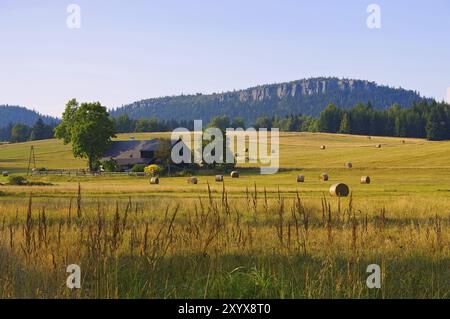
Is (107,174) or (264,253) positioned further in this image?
(107,174)

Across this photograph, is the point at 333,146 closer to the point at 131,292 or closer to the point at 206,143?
the point at 206,143

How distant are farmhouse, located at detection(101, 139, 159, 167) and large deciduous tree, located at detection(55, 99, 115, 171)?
23.7 feet

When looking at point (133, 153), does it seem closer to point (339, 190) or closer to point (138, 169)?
point (138, 169)

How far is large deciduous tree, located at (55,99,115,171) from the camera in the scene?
7550 cm

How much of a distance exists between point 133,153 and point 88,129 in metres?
13.8

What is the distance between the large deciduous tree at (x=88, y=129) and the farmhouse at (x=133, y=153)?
7.23 meters

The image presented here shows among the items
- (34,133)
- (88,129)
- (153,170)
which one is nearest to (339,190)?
(153,170)

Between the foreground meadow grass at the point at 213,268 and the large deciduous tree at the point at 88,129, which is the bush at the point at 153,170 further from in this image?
the foreground meadow grass at the point at 213,268

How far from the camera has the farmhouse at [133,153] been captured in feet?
285

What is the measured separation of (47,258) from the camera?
671 centimetres

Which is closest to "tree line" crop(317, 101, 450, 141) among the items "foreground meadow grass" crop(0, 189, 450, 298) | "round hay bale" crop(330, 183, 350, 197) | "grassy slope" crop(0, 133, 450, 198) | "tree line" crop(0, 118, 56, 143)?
"grassy slope" crop(0, 133, 450, 198)

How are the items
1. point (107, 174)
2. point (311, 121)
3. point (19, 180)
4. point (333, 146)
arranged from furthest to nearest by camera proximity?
point (311, 121) < point (333, 146) < point (107, 174) < point (19, 180)
